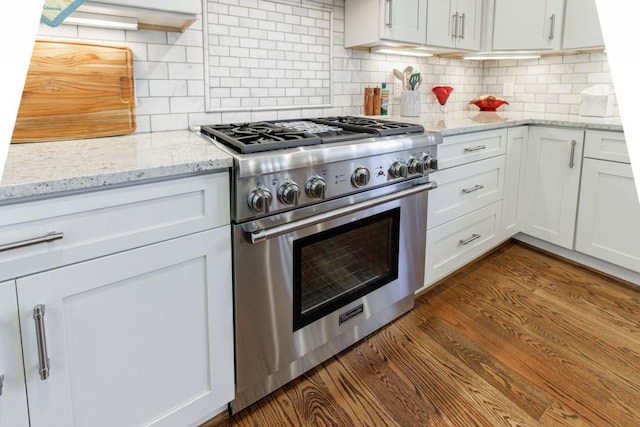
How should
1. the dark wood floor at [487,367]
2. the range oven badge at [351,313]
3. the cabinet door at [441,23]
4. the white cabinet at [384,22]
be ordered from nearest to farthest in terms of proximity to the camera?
the dark wood floor at [487,367], the range oven badge at [351,313], the white cabinet at [384,22], the cabinet door at [441,23]

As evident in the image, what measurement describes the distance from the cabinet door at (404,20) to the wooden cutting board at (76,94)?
1.30 m

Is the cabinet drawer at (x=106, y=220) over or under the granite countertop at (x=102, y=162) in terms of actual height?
under

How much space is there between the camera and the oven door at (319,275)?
1.44 m

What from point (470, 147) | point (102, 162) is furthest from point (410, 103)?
point (102, 162)

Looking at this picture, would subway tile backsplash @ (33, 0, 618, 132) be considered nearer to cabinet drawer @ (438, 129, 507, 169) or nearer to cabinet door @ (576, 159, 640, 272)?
cabinet drawer @ (438, 129, 507, 169)

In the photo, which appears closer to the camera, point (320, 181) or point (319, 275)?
point (320, 181)

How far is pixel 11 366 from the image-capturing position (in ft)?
3.37

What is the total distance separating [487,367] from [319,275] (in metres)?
0.80

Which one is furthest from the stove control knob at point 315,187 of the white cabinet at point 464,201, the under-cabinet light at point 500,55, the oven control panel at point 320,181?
the under-cabinet light at point 500,55

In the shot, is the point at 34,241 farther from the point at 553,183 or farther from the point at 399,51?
the point at 553,183

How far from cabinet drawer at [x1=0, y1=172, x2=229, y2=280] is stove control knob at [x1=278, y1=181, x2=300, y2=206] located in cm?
18

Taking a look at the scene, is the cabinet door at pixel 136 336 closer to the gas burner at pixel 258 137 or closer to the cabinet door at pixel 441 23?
the gas burner at pixel 258 137

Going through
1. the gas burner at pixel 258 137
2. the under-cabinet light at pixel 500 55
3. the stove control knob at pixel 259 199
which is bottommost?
the stove control knob at pixel 259 199

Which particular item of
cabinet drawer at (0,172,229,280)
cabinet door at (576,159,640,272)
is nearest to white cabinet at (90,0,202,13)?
cabinet drawer at (0,172,229,280)
